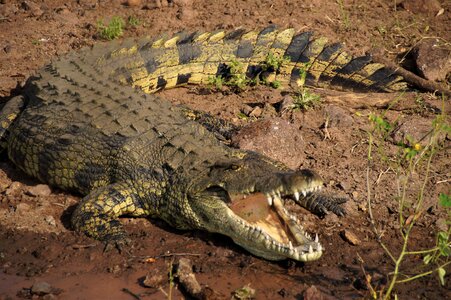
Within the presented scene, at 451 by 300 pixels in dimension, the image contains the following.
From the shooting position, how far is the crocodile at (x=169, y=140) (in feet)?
15.4

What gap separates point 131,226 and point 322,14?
4.72 metres

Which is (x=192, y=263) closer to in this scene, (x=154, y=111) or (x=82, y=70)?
(x=154, y=111)

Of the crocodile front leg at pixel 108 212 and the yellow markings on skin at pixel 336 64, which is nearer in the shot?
the crocodile front leg at pixel 108 212

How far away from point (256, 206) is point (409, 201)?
1.53 metres

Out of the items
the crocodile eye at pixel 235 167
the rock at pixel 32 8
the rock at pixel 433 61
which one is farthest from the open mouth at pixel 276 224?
the rock at pixel 32 8

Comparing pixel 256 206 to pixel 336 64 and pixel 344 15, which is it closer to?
pixel 336 64

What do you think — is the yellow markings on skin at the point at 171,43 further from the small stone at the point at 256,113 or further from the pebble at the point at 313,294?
the pebble at the point at 313,294

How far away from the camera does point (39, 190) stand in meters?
5.64

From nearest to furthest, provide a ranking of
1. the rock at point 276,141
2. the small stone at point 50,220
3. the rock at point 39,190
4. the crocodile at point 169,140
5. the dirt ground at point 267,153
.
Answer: the dirt ground at point 267,153 → the crocodile at point 169,140 → the small stone at point 50,220 → the rock at point 39,190 → the rock at point 276,141

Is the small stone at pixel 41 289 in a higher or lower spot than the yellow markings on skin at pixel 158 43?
lower

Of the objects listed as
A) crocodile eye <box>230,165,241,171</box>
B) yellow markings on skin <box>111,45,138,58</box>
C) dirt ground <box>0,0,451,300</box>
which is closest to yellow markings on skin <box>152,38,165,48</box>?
yellow markings on skin <box>111,45,138,58</box>

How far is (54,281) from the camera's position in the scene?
176 inches

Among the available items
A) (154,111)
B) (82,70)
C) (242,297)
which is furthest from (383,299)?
(82,70)

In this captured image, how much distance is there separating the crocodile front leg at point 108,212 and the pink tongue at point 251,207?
33.7 inches
